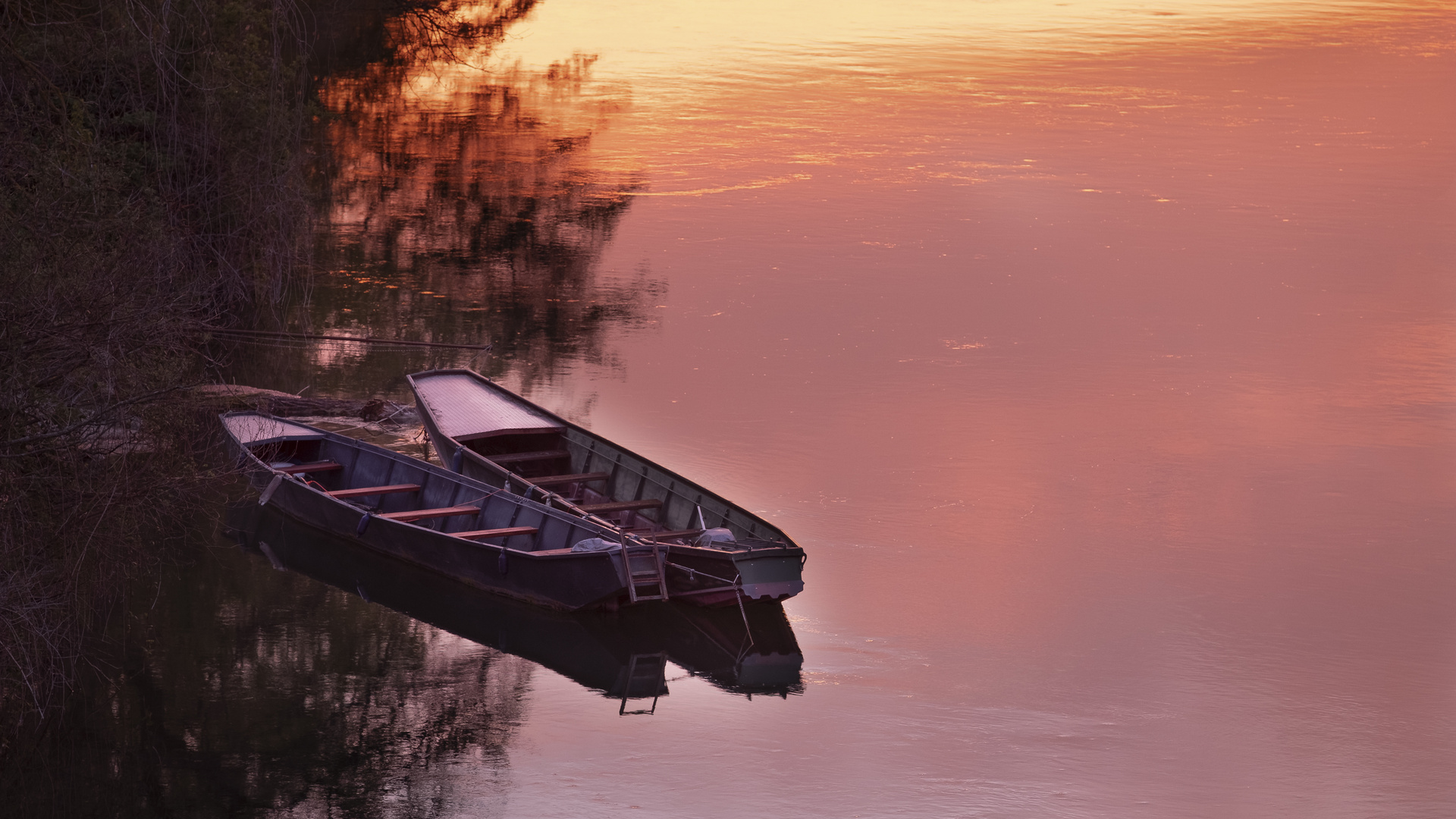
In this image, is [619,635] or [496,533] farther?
[496,533]

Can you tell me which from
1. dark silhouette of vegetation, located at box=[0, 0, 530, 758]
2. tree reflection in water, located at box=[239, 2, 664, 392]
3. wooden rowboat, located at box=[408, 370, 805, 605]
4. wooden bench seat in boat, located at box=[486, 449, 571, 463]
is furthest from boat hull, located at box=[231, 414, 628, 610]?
tree reflection in water, located at box=[239, 2, 664, 392]

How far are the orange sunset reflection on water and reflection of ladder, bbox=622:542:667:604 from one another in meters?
1.31

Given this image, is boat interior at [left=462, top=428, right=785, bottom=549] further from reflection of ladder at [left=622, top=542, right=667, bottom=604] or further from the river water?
the river water

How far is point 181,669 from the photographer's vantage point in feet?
53.7

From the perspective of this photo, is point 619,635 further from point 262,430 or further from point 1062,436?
point 1062,436

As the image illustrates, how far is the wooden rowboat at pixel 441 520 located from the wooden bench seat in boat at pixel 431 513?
0.04 feet

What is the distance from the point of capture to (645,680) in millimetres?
16438

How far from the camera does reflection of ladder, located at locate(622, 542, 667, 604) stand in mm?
16703

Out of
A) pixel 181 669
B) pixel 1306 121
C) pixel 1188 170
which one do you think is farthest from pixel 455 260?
pixel 1306 121

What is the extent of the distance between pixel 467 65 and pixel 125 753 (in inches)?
1618

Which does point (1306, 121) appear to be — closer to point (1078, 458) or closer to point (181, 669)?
point (1078, 458)

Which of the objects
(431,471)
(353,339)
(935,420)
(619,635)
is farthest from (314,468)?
(935,420)

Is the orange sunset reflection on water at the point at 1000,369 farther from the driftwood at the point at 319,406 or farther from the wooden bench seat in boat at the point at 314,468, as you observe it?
the wooden bench seat in boat at the point at 314,468

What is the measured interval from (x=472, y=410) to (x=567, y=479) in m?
2.22
